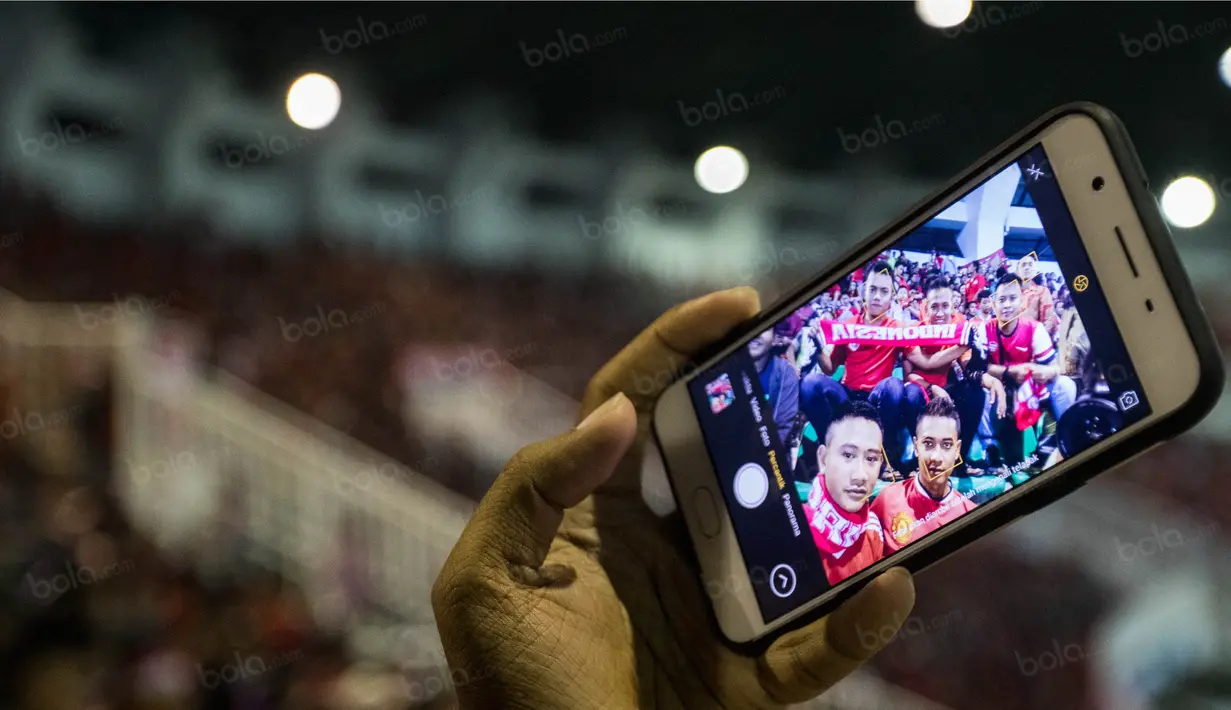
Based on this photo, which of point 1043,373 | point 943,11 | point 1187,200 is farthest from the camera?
point 1187,200

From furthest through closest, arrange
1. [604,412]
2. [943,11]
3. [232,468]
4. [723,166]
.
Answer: [232,468] < [723,166] < [943,11] < [604,412]

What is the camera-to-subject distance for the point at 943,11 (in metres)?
2.22

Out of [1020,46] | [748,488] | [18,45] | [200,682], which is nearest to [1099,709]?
[1020,46]

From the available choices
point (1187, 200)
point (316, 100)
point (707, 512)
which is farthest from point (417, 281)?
point (707, 512)

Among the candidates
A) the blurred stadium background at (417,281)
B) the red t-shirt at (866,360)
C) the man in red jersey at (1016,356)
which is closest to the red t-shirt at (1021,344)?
the man in red jersey at (1016,356)

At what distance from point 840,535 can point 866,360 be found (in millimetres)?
202

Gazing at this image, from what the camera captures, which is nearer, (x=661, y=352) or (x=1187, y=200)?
(x=661, y=352)

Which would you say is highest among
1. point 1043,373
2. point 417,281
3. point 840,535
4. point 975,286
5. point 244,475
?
point 417,281

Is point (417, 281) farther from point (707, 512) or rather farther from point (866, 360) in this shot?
point (866, 360)

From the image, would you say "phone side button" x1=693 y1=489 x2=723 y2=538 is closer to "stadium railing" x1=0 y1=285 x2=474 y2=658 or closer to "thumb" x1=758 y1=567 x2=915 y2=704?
"thumb" x1=758 y1=567 x2=915 y2=704

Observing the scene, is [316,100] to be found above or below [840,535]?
above

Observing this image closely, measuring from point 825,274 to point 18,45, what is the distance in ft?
12.6

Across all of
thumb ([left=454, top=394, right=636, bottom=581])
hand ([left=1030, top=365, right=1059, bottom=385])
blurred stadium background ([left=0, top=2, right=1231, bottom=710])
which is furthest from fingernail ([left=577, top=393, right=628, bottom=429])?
blurred stadium background ([left=0, top=2, right=1231, bottom=710])

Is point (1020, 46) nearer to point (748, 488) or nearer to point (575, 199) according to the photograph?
point (748, 488)
